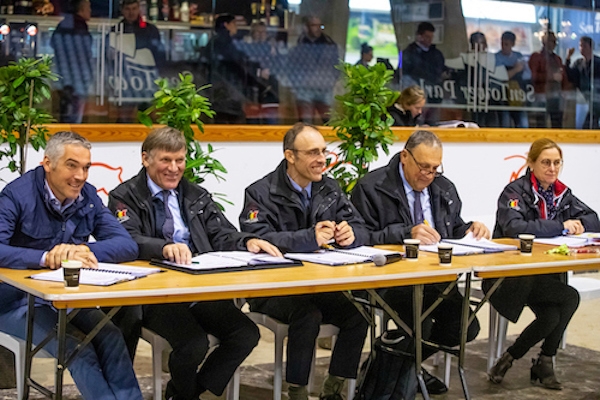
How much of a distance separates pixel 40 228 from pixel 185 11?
3.88 m

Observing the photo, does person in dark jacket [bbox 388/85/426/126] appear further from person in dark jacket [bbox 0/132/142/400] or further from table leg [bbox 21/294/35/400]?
table leg [bbox 21/294/35/400]

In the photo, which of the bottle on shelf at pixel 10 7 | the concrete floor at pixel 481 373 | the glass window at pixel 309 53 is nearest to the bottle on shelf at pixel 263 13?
the glass window at pixel 309 53

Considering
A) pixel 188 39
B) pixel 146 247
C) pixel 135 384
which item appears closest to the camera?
pixel 135 384

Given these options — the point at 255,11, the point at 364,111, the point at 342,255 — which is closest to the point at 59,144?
the point at 342,255

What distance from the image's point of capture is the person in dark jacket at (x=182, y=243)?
3.97m

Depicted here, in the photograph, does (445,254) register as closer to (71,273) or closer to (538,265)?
(538,265)

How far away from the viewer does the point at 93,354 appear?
11.8ft

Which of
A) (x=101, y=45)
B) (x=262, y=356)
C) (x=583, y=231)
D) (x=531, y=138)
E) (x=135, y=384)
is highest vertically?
(x=101, y=45)

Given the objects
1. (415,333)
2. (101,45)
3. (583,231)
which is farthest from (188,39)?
(415,333)

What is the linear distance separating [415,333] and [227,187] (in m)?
3.13

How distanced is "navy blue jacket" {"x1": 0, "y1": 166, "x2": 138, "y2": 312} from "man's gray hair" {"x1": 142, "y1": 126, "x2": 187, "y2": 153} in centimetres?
39

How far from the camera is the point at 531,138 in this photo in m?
8.82

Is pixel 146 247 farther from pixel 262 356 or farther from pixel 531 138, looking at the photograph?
pixel 531 138

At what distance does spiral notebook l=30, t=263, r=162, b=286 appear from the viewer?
134 inches
